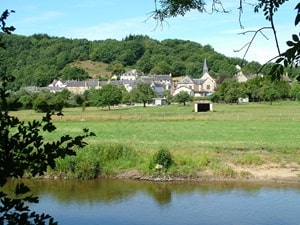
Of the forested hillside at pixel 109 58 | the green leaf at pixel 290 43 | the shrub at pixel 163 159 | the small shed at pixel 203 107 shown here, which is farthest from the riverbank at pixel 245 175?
the forested hillside at pixel 109 58

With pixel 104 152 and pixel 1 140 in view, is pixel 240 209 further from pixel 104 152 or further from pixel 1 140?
pixel 1 140

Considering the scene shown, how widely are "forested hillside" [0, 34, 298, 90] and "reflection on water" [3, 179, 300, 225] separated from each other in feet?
403

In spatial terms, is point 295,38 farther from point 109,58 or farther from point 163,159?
point 109,58

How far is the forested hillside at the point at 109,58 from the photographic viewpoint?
15288 cm

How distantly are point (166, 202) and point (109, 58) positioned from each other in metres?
170

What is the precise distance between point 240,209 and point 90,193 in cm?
620

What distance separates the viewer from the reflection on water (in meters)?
15.2

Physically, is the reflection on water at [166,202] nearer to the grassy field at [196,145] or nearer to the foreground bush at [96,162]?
the foreground bush at [96,162]

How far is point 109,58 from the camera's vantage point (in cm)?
18550

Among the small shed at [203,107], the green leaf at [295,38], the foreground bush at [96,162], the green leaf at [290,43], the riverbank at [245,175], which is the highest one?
the green leaf at [295,38]

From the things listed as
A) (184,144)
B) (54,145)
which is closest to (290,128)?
(184,144)

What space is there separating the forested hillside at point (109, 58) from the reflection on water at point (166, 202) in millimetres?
122746

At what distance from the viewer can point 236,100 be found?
85000 millimetres

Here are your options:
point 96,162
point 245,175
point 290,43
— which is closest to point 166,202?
point 245,175
